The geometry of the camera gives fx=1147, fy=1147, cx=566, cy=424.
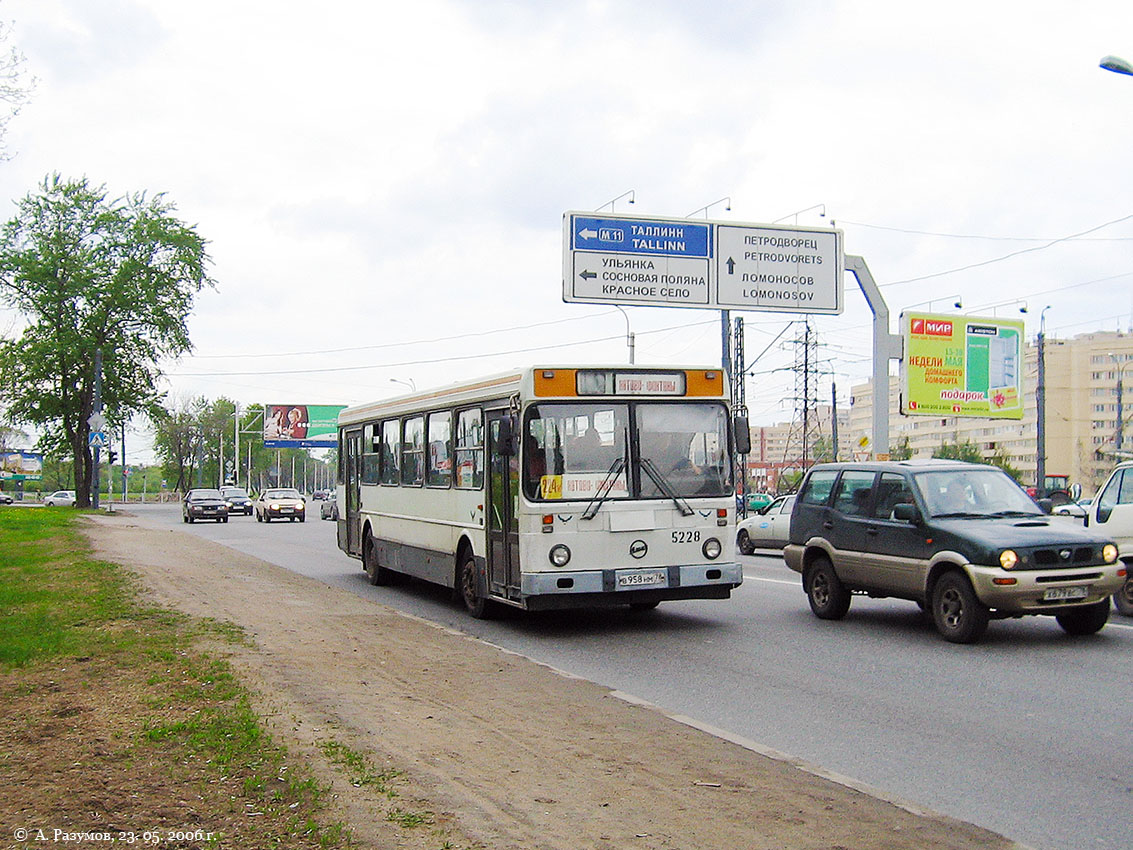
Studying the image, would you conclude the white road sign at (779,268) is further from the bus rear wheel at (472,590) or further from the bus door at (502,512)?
the bus door at (502,512)

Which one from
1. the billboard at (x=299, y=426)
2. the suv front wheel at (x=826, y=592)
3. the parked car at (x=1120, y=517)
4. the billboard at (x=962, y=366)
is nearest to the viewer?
the parked car at (x=1120, y=517)

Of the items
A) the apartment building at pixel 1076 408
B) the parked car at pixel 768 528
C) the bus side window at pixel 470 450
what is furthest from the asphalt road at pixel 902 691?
the apartment building at pixel 1076 408

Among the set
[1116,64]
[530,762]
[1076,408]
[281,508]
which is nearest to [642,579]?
[530,762]

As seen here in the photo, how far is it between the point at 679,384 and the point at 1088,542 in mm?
4420

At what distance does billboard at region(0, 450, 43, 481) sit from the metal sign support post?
363ft

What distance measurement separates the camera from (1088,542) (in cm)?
1098

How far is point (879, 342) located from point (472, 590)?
53.5 feet

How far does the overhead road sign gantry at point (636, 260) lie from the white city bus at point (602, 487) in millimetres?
13156

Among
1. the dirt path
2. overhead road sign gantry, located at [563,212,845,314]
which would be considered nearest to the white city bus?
the dirt path

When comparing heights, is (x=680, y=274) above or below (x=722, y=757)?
above

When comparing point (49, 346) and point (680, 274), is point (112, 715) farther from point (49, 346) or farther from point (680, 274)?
point (49, 346)

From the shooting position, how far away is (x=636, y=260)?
1057 inches

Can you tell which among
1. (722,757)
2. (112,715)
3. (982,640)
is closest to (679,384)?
(982,640)

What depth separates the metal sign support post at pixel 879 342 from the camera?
89.4 feet
